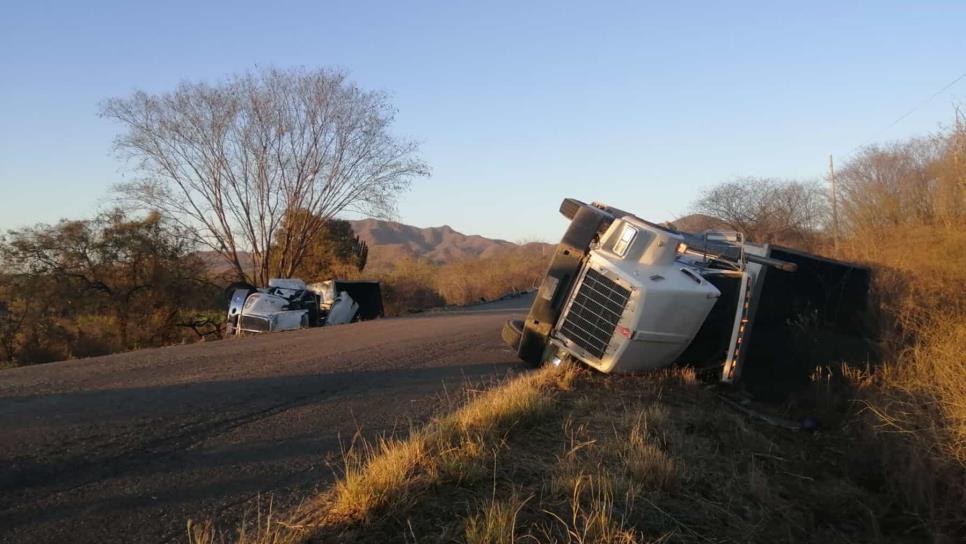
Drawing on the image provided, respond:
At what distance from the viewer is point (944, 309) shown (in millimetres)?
9820

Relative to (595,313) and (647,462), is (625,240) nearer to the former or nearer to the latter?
(595,313)

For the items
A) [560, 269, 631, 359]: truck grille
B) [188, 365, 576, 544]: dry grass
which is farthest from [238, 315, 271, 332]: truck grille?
[188, 365, 576, 544]: dry grass

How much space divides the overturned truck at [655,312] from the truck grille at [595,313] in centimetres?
1

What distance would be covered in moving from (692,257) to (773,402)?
7.27 feet

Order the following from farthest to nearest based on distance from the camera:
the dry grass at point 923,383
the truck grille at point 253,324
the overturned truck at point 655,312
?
the truck grille at point 253,324
the overturned truck at point 655,312
the dry grass at point 923,383

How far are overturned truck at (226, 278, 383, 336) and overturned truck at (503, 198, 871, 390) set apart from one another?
336 inches

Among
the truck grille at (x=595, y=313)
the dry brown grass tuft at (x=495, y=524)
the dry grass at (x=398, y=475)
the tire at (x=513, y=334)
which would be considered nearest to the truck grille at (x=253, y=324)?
the tire at (x=513, y=334)

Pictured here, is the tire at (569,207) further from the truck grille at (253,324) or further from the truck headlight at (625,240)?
the truck grille at (253,324)

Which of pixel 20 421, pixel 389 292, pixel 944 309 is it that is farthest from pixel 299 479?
pixel 389 292

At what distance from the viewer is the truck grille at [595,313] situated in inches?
309

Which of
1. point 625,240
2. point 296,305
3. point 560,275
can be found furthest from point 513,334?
point 296,305

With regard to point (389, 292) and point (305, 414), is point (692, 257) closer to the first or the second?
point (305, 414)

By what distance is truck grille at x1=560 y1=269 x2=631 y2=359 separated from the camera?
25.7 feet

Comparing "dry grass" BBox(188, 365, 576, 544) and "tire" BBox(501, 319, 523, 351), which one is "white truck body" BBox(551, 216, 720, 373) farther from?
"dry grass" BBox(188, 365, 576, 544)
